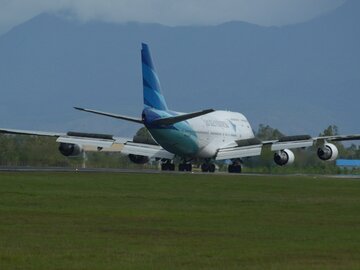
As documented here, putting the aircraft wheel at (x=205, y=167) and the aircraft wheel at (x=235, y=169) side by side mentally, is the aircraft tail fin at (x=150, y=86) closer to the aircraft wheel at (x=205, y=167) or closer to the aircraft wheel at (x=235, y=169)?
the aircraft wheel at (x=205, y=167)

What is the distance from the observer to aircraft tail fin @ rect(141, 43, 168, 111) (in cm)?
8294

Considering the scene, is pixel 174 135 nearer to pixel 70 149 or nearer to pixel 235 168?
pixel 235 168

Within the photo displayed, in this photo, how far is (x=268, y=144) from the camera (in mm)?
84625

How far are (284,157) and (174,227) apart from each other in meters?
48.2

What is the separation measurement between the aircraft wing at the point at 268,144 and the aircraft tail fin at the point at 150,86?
17.7 feet

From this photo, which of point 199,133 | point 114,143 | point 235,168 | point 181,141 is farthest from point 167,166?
point 235,168

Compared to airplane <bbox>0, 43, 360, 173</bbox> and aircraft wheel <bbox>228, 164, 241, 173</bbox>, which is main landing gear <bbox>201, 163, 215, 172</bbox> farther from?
aircraft wheel <bbox>228, 164, 241, 173</bbox>

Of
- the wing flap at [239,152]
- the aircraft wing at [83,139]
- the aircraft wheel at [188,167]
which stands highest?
the aircraft wing at [83,139]

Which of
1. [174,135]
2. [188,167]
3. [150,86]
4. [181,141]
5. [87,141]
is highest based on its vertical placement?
[150,86]

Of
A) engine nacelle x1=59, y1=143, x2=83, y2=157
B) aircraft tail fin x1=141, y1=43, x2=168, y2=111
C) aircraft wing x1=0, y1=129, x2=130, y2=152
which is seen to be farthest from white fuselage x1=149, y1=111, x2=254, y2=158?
engine nacelle x1=59, y1=143, x2=83, y2=157

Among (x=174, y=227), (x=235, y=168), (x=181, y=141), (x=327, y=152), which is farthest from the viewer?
(x=235, y=168)

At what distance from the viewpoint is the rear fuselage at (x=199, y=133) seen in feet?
267

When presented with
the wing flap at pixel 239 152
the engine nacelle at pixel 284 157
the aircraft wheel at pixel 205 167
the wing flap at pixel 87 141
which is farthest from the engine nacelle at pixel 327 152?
the wing flap at pixel 87 141

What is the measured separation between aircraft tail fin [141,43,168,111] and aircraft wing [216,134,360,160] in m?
5.40
